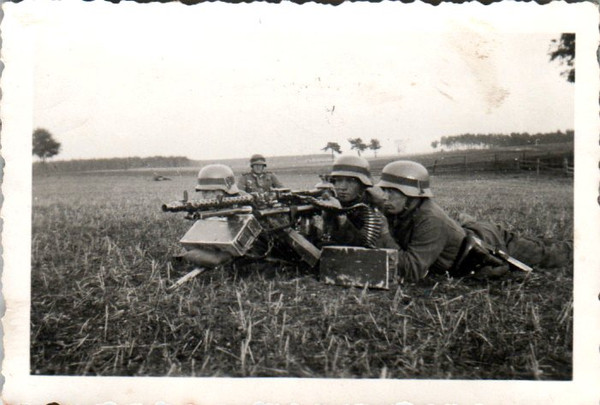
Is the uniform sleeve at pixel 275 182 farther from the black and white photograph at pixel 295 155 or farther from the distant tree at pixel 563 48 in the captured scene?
the distant tree at pixel 563 48

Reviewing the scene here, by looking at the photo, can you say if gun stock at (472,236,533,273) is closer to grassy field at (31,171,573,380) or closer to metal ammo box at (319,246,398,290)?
grassy field at (31,171,573,380)

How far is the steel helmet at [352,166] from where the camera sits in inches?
83.3

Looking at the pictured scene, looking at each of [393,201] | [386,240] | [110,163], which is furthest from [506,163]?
[110,163]

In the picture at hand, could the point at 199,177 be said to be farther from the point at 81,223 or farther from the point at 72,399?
the point at 72,399

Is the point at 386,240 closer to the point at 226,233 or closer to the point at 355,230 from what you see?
the point at 355,230

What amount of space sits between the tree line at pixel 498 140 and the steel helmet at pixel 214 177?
882mm

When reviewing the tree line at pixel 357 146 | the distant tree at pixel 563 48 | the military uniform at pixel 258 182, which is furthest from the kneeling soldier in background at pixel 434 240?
the distant tree at pixel 563 48

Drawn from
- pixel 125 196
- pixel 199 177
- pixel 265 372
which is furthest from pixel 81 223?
pixel 265 372

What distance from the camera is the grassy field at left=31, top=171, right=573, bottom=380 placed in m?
2.00

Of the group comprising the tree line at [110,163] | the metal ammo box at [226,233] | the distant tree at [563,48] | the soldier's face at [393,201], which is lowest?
the metal ammo box at [226,233]

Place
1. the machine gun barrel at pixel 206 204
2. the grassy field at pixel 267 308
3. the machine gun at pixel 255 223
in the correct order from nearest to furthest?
the machine gun barrel at pixel 206 204, the grassy field at pixel 267 308, the machine gun at pixel 255 223

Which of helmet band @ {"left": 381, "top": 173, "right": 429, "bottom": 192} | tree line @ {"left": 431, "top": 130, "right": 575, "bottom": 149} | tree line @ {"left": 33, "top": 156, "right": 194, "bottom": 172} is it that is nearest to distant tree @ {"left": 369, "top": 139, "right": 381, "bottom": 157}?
helmet band @ {"left": 381, "top": 173, "right": 429, "bottom": 192}

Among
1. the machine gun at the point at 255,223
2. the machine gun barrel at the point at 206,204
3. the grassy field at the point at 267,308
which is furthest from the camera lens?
the machine gun at the point at 255,223

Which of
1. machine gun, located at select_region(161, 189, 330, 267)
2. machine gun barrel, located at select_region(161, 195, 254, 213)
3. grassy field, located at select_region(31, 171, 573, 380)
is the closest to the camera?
machine gun barrel, located at select_region(161, 195, 254, 213)
